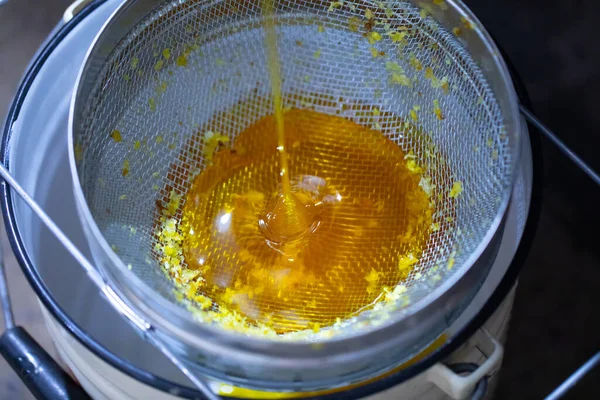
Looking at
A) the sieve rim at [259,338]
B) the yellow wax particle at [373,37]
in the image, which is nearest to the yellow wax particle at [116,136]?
the sieve rim at [259,338]

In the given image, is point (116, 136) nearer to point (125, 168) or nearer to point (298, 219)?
point (125, 168)

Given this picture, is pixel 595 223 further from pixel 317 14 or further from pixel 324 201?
pixel 317 14

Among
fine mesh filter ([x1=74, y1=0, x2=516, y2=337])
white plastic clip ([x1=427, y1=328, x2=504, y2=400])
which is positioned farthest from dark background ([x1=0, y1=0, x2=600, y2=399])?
white plastic clip ([x1=427, y1=328, x2=504, y2=400])

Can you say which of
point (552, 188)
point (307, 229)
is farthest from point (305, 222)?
point (552, 188)

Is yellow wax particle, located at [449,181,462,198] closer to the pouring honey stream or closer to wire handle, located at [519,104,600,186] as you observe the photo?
the pouring honey stream

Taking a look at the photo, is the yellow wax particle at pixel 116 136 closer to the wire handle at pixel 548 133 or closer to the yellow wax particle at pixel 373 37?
the yellow wax particle at pixel 373 37

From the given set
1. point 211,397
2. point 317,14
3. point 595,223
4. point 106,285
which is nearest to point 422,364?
point 211,397

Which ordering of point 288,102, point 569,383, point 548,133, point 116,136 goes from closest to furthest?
point 569,383 < point 548,133 < point 116,136 < point 288,102
